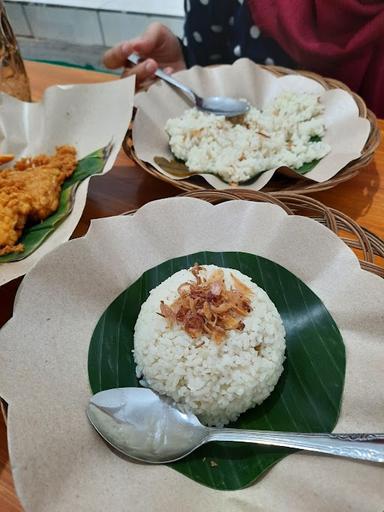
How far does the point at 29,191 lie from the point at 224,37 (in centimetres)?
205

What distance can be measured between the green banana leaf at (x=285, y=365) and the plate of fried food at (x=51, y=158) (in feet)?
1.19

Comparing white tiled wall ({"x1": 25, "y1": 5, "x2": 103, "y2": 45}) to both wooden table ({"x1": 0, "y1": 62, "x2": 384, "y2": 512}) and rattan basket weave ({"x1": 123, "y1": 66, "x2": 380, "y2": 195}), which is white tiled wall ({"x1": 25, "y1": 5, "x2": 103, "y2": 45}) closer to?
wooden table ({"x1": 0, "y1": 62, "x2": 384, "y2": 512})

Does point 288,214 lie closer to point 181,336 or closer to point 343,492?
point 181,336

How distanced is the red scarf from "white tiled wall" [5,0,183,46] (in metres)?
2.01

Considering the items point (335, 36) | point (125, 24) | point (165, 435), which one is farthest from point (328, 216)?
point (125, 24)

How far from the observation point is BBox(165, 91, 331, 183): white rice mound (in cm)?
188

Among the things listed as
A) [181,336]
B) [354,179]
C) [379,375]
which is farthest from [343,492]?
[354,179]

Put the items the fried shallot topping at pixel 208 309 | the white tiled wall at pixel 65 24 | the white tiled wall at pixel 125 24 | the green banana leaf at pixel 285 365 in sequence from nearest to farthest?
the green banana leaf at pixel 285 365 < the fried shallot topping at pixel 208 309 < the white tiled wall at pixel 125 24 < the white tiled wall at pixel 65 24

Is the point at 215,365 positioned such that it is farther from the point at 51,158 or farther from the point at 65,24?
the point at 65,24

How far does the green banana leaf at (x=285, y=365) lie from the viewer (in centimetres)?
107

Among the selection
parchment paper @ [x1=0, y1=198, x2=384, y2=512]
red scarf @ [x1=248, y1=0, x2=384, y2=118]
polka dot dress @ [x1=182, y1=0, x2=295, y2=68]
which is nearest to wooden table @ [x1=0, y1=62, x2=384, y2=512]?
parchment paper @ [x1=0, y1=198, x2=384, y2=512]

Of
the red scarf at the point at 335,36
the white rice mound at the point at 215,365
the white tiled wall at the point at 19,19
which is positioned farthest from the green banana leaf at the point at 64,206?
the white tiled wall at the point at 19,19

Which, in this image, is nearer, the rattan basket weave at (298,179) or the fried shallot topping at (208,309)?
the fried shallot topping at (208,309)

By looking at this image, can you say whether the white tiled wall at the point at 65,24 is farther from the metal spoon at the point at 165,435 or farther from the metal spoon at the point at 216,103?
the metal spoon at the point at 165,435
